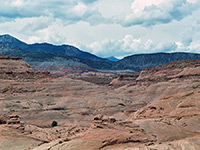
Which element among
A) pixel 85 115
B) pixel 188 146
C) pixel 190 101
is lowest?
pixel 85 115

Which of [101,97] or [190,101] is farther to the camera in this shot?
[101,97]

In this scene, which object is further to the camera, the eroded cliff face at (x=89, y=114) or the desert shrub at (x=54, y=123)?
the desert shrub at (x=54, y=123)

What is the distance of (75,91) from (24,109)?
656 inches

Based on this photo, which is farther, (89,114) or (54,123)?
(89,114)

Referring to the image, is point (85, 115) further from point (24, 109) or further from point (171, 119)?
point (171, 119)

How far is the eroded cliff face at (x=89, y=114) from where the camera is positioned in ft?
68.3

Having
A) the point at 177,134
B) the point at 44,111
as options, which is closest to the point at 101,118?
the point at 177,134

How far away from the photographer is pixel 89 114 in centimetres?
4988

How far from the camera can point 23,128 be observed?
2728cm

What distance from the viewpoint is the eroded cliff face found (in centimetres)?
2083

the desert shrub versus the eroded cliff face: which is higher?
the eroded cliff face

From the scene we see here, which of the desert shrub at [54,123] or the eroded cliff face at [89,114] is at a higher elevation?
the eroded cliff face at [89,114]

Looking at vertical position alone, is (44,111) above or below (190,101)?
below

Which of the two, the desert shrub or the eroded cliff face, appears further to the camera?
the desert shrub
